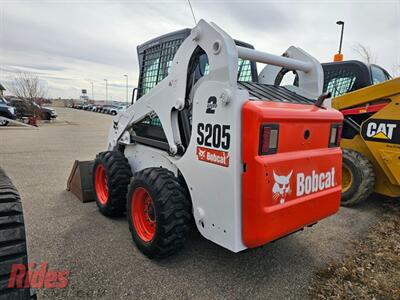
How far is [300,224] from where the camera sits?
2523 millimetres

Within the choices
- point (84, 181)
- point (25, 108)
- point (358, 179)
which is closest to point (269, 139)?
point (358, 179)

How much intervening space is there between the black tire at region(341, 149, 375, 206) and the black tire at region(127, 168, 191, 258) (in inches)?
124

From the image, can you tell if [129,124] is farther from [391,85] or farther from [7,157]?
[7,157]

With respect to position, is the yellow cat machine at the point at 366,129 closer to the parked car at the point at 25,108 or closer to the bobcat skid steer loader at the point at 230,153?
the bobcat skid steer loader at the point at 230,153

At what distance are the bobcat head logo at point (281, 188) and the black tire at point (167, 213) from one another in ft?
2.85

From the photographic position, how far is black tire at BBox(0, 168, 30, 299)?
4.55 ft

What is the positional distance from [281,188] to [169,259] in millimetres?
1384

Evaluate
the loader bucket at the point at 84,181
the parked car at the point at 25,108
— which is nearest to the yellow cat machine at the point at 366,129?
the loader bucket at the point at 84,181

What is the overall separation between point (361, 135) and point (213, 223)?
341 cm

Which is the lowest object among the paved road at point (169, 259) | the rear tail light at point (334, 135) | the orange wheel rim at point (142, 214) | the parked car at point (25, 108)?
the paved road at point (169, 259)

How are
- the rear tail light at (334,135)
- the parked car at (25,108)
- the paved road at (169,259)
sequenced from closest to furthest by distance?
the paved road at (169,259)
the rear tail light at (334,135)
the parked car at (25,108)

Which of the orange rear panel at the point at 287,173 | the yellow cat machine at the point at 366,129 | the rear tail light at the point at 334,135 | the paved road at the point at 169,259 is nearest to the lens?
the orange rear panel at the point at 287,173

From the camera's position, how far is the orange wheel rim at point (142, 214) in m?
3.04

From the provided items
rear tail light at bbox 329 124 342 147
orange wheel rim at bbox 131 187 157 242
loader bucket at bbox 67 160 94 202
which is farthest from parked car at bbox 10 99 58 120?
rear tail light at bbox 329 124 342 147
